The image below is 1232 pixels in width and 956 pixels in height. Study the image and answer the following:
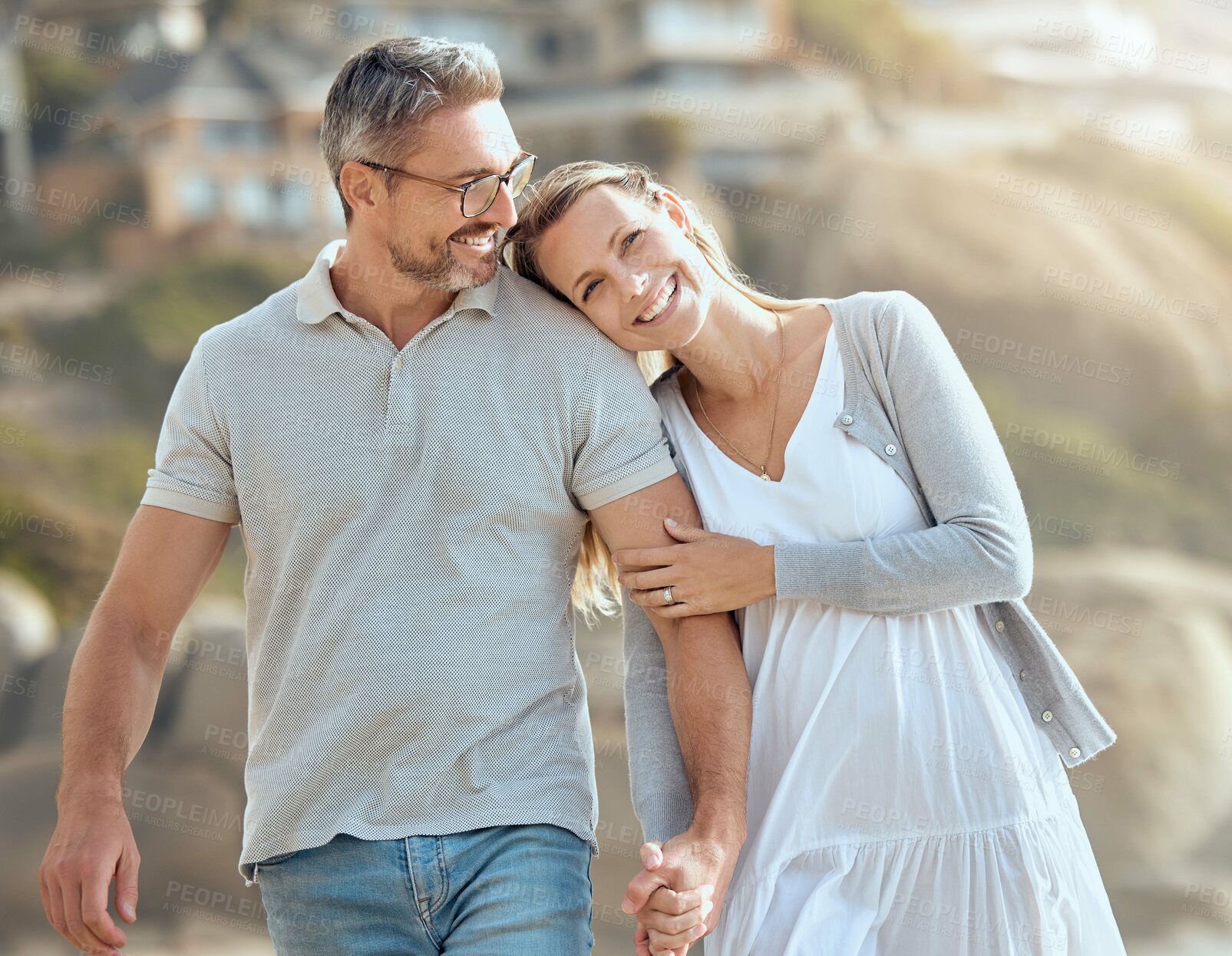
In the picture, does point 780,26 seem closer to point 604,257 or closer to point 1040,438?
point 1040,438

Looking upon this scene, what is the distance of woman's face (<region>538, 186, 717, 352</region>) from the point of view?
183cm

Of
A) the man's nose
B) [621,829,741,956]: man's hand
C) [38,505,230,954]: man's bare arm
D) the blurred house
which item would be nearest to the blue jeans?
A: [621,829,741,956]: man's hand

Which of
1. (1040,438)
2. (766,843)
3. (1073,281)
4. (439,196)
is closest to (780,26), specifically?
(1073,281)

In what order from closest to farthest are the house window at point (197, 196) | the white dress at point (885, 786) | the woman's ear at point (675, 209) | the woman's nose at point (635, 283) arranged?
the white dress at point (885, 786) → the woman's nose at point (635, 283) → the woman's ear at point (675, 209) → the house window at point (197, 196)

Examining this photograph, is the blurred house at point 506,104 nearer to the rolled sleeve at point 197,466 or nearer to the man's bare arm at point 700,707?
the rolled sleeve at point 197,466

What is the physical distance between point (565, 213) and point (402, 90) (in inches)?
12.6

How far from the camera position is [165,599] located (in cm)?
187

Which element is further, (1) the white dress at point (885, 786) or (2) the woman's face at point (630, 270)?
(2) the woman's face at point (630, 270)

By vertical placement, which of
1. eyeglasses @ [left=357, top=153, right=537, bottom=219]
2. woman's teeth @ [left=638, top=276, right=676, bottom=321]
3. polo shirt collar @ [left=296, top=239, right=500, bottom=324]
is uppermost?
eyeglasses @ [left=357, top=153, right=537, bottom=219]

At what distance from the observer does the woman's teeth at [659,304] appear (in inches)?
72.0

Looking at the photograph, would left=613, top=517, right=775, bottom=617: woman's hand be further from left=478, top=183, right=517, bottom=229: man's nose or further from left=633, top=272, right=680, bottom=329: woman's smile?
left=478, top=183, right=517, bottom=229: man's nose

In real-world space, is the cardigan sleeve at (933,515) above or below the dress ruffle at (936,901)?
above

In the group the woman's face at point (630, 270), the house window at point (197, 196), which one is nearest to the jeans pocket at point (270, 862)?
the woman's face at point (630, 270)

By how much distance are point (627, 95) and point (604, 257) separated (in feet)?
21.8
